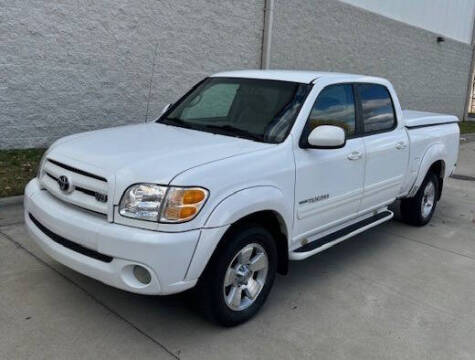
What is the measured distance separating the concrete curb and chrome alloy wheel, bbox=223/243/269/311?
3.27 m

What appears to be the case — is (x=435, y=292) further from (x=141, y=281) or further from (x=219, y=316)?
(x=141, y=281)

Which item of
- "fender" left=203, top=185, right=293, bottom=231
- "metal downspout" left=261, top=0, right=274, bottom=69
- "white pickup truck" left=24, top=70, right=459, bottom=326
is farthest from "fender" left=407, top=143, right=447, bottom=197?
"metal downspout" left=261, top=0, right=274, bottom=69

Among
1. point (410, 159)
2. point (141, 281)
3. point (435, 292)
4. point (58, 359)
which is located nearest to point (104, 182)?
point (141, 281)

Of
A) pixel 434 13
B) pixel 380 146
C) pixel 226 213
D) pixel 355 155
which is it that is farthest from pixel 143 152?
pixel 434 13

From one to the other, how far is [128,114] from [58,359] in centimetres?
620

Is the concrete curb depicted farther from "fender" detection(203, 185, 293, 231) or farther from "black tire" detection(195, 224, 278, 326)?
"fender" detection(203, 185, 293, 231)

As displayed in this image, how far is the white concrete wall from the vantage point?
1520 cm

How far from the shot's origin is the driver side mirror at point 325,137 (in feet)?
12.1

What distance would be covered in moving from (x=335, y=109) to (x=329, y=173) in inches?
25.4

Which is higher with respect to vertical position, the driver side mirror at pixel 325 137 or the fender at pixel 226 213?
the driver side mirror at pixel 325 137

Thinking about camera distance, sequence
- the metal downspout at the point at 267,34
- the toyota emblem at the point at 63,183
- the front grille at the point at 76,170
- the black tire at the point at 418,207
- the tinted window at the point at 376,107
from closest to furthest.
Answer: the front grille at the point at 76,170 → the toyota emblem at the point at 63,183 → the tinted window at the point at 376,107 → the black tire at the point at 418,207 → the metal downspout at the point at 267,34

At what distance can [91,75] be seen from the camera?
803 cm

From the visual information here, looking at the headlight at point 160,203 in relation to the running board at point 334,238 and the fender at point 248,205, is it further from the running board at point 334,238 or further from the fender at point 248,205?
the running board at point 334,238

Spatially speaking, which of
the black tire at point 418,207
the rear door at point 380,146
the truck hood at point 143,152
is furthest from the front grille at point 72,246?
the black tire at point 418,207
